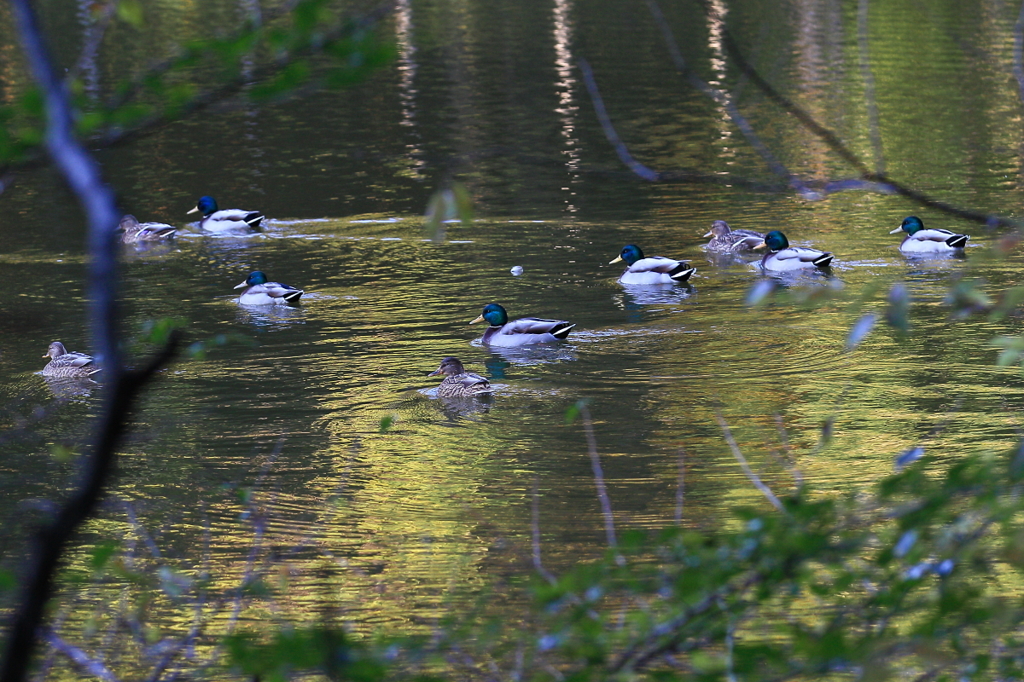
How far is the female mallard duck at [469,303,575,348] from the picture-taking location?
13.8 metres

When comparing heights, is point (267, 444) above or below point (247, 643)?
below

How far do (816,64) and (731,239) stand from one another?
18.5 meters

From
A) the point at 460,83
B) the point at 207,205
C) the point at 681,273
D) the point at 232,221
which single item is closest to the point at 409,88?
the point at 460,83

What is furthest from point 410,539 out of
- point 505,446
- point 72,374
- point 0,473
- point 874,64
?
point 874,64

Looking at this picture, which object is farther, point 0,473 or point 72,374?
point 72,374

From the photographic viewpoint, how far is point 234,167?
24203 mm

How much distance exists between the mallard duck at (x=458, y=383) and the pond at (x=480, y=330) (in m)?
0.14

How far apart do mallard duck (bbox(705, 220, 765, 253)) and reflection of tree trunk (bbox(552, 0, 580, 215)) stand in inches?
82.6

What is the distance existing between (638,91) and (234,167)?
10604 mm

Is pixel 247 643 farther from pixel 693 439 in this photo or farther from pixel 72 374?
pixel 72 374

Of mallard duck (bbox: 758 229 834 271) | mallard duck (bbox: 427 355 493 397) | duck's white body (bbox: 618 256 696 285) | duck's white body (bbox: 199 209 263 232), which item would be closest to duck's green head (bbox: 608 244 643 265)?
duck's white body (bbox: 618 256 696 285)

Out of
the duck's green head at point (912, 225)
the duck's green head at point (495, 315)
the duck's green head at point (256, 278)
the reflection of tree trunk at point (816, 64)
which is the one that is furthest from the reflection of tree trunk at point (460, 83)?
the reflection of tree trunk at point (816, 64)

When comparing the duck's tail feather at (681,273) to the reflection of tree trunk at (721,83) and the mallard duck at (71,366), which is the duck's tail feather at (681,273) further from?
the mallard duck at (71,366)

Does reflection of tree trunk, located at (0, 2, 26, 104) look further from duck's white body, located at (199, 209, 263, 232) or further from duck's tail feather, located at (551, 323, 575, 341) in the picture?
duck's tail feather, located at (551, 323, 575, 341)
